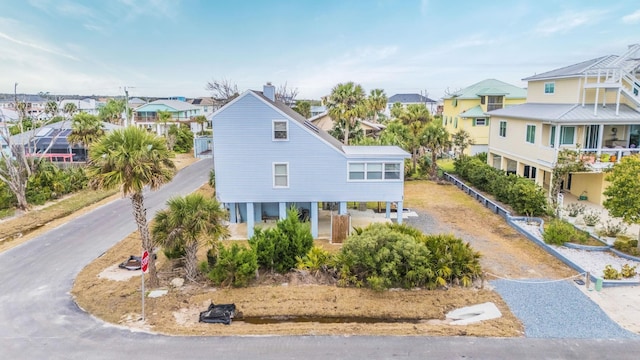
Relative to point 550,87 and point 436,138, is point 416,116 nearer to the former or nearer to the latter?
point 436,138

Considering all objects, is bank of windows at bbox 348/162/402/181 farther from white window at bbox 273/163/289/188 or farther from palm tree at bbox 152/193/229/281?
palm tree at bbox 152/193/229/281

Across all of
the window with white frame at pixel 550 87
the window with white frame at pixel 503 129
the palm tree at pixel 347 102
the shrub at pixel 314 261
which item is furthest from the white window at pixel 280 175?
the window with white frame at pixel 550 87

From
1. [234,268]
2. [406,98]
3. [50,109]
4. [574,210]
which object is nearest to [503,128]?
[574,210]

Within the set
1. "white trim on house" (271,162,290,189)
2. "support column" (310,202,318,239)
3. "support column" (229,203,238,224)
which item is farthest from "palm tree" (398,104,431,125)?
"support column" (229,203,238,224)

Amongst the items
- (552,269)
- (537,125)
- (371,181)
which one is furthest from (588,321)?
(537,125)

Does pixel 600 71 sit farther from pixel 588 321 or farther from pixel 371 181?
pixel 588 321

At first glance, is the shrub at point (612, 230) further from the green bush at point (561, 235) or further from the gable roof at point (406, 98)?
the gable roof at point (406, 98)
